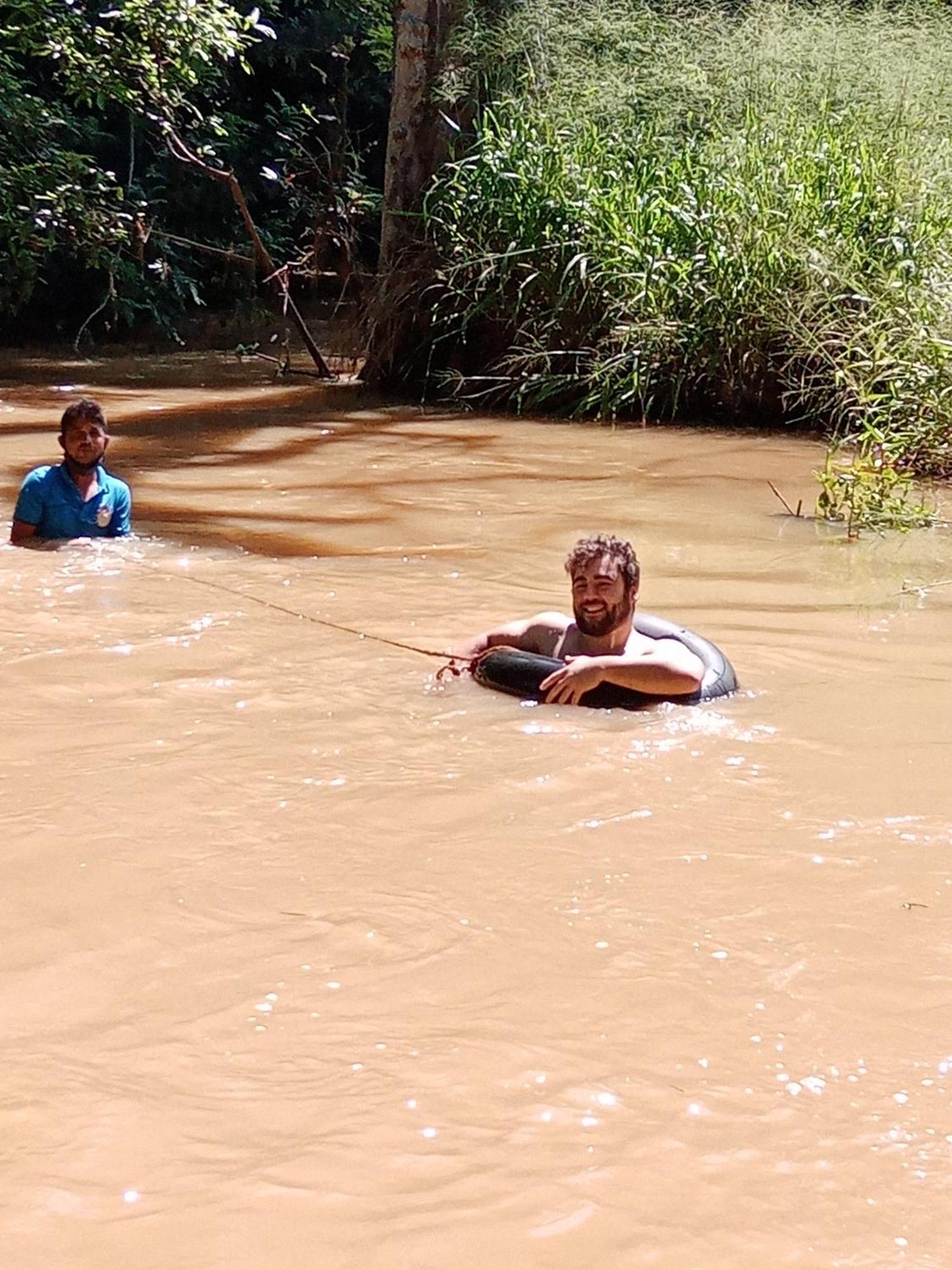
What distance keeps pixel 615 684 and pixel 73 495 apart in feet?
10.3

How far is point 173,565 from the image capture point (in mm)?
6777

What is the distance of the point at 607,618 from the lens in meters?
5.04

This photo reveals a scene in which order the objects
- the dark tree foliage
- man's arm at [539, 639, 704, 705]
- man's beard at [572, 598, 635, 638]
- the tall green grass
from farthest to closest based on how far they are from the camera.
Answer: the dark tree foliage < the tall green grass < man's beard at [572, 598, 635, 638] < man's arm at [539, 639, 704, 705]

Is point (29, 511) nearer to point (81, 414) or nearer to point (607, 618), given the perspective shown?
point (81, 414)

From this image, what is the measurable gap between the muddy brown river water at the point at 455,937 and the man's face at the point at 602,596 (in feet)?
1.03

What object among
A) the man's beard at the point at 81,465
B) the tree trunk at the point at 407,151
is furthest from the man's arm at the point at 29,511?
the tree trunk at the point at 407,151

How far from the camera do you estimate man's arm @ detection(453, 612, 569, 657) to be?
5262mm

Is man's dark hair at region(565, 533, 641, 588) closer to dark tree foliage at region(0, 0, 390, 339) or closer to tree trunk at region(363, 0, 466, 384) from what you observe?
tree trunk at region(363, 0, 466, 384)

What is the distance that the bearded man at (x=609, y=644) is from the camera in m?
4.90

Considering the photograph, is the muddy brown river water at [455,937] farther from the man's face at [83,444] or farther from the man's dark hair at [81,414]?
the man's dark hair at [81,414]

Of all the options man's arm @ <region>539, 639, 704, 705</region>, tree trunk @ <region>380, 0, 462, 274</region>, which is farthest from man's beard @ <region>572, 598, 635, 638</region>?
tree trunk @ <region>380, 0, 462, 274</region>

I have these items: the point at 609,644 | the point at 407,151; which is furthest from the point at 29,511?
the point at 407,151

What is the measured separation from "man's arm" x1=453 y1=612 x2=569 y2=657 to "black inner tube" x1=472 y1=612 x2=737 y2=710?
0.06 meters

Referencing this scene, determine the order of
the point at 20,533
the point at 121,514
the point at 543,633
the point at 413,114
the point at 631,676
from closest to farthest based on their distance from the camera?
the point at 631,676 < the point at 543,633 < the point at 20,533 < the point at 121,514 < the point at 413,114
